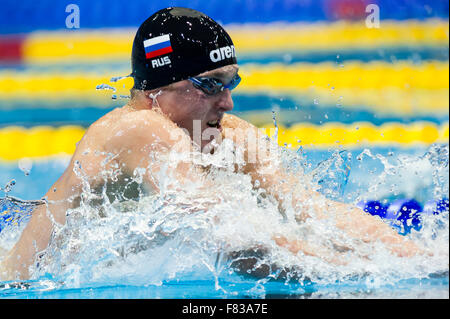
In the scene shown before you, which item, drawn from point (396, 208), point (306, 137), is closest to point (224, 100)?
point (396, 208)


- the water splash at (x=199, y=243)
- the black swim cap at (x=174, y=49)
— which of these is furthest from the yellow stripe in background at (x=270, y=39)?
the water splash at (x=199, y=243)

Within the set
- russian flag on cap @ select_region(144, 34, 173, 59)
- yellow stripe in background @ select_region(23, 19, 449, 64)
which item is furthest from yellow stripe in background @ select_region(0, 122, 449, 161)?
russian flag on cap @ select_region(144, 34, 173, 59)

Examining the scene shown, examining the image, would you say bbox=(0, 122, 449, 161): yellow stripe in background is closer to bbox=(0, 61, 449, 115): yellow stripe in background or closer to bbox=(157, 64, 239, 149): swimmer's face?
bbox=(0, 61, 449, 115): yellow stripe in background

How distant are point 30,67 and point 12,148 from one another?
0.67m

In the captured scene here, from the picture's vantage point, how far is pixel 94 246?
1.92 metres

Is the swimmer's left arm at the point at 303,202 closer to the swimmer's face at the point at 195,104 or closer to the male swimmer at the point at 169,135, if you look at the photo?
the male swimmer at the point at 169,135

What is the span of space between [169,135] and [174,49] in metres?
0.37

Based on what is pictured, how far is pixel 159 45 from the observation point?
217 centimetres

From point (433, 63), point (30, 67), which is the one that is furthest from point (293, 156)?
point (30, 67)

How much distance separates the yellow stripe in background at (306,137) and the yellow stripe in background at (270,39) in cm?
58

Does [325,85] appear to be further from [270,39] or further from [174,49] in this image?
[174,49]

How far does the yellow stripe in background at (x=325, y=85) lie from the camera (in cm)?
446
